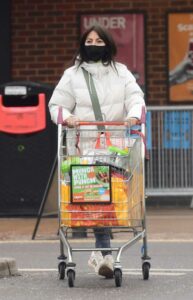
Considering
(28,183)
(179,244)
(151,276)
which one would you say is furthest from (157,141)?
(151,276)

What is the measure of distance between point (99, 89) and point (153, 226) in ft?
13.8

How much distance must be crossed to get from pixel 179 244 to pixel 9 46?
488cm

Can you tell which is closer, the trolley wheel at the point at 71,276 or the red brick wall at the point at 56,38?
the trolley wheel at the point at 71,276

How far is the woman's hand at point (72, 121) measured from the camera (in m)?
6.68

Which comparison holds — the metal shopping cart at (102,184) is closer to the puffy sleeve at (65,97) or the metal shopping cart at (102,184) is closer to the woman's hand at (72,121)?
the woman's hand at (72,121)

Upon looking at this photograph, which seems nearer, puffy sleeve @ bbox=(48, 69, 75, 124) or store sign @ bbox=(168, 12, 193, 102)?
puffy sleeve @ bbox=(48, 69, 75, 124)

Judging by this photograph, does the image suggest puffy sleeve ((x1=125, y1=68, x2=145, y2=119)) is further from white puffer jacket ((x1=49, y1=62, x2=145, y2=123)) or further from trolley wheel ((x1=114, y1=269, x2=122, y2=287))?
trolley wheel ((x1=114, y1=269, x2=122, y2=287))

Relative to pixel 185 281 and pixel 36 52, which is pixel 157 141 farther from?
pixel 185 281

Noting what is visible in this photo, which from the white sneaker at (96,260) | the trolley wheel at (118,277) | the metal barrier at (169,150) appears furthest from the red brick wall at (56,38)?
the trolley wheel at (118,277)

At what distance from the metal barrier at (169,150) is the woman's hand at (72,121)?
5710mm

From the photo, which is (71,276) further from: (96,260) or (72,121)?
(72,121)

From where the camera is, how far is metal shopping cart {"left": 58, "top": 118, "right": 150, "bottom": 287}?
21.6 feet

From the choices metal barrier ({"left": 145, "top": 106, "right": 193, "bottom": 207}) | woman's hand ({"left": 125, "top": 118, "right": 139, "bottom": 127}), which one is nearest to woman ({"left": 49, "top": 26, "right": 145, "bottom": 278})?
woman's hand ({"left": 125, "top": 118, "right": 139, "bottom": 127})

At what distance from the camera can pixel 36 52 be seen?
1314 centimetres
